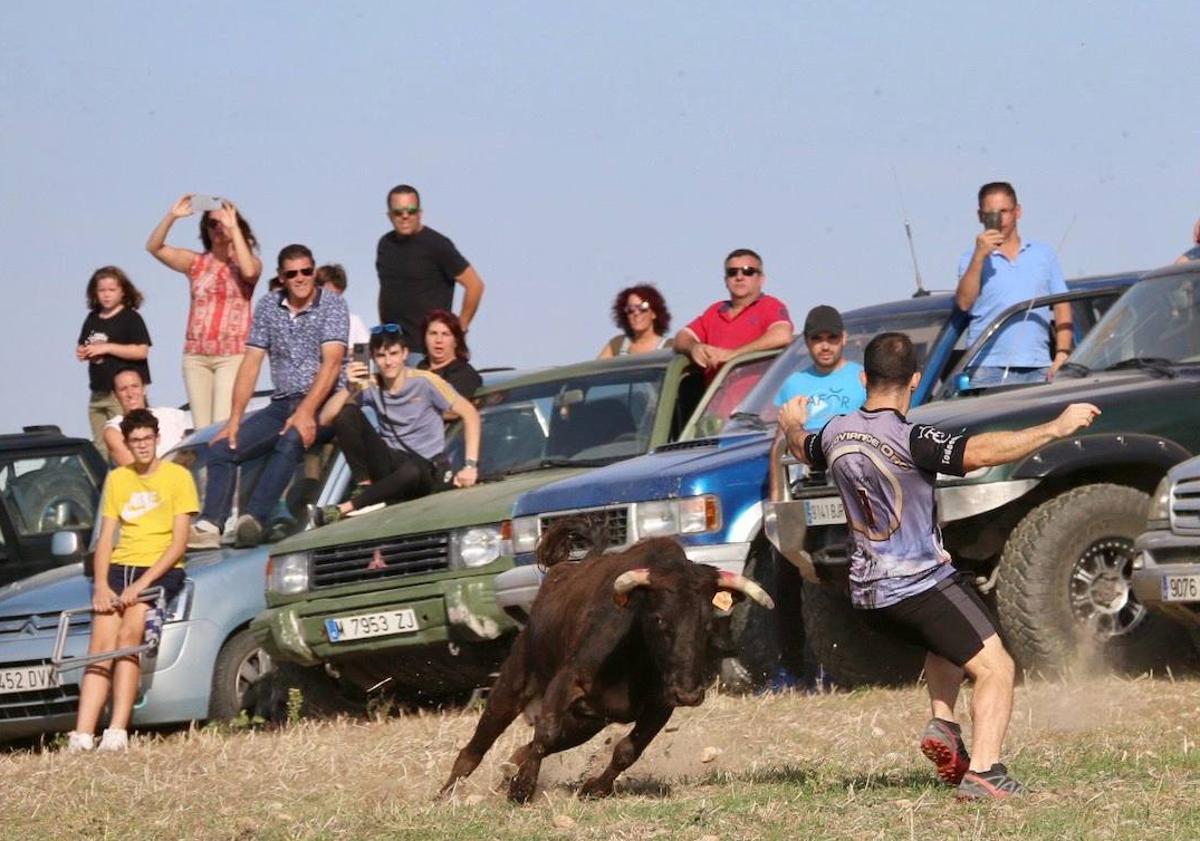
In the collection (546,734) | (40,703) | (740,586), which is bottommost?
(40,703)

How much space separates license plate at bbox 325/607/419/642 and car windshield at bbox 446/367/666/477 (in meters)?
1.48

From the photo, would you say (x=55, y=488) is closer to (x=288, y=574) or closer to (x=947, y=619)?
Answer: (x=288, y=574)

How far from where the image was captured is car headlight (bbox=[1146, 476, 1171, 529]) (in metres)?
11.1

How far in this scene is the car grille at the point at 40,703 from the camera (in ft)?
46.8

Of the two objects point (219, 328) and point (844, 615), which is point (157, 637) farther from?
point (844, 615)

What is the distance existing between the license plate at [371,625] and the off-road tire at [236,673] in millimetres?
Result: 829

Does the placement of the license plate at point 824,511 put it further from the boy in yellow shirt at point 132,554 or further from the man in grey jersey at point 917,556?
the boy in yellow shirt at point 132,554

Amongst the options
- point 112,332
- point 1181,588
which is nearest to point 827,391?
point 1181,588

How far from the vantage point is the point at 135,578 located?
14172 millimetres

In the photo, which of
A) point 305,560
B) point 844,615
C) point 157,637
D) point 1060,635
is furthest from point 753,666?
point 157,637

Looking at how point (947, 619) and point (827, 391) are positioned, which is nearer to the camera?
point (947, 619)

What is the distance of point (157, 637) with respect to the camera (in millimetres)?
14016

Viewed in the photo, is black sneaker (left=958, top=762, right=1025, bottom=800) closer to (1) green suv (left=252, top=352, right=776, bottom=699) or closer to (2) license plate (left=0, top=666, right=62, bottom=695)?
(1) green suv (left=252, top=352, right=776, bottom=699)

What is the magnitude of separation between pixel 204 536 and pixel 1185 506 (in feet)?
21.2
